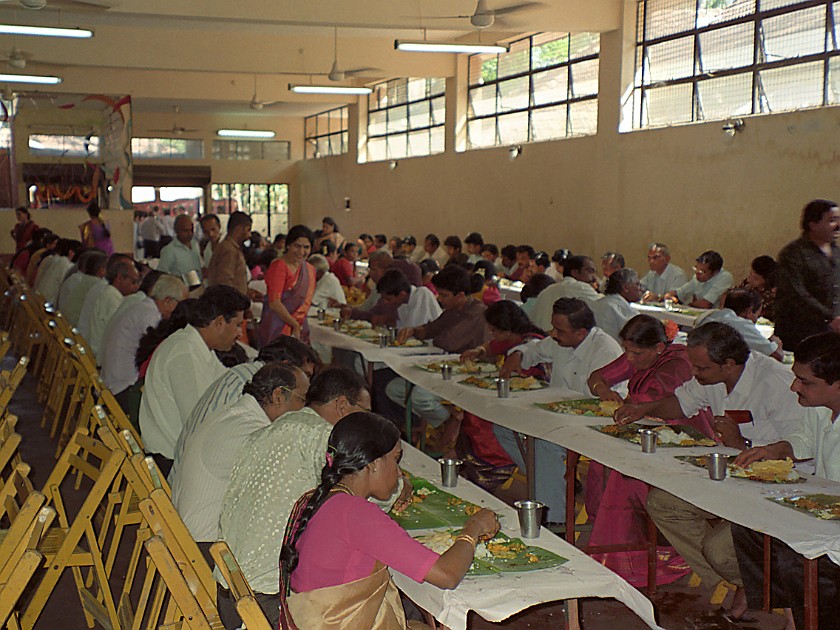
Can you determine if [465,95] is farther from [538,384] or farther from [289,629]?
[289,629]

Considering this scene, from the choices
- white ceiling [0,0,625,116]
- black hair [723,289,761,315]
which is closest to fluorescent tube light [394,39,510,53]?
white ceiling [0,0,625,116]

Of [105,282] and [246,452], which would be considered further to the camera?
[105,282]

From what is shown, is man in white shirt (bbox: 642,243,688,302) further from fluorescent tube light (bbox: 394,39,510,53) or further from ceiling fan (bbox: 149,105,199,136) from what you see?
ceiling fan (bbox: 149,105,199,136)

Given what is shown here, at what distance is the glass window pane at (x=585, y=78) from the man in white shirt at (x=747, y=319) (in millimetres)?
5872

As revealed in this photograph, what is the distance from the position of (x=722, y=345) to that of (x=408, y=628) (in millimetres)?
1666

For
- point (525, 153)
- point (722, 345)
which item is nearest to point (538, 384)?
point (722, 345)

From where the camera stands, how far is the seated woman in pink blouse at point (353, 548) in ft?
6.95

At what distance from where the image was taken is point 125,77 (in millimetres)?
14711

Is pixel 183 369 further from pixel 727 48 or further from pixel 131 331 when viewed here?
pixel 727 48

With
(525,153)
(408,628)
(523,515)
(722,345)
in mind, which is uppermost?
(525,153)

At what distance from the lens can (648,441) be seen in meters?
3.27

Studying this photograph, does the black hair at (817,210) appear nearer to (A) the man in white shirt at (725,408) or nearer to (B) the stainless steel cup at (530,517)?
(A) the man in white shirt at (725,408)

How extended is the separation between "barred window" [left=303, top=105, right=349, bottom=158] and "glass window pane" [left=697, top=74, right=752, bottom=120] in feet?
34.8

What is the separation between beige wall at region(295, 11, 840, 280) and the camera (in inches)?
309
